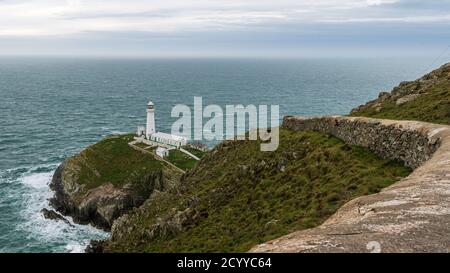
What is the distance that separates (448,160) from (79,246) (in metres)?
53.1

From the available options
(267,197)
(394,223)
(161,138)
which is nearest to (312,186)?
(267,197)

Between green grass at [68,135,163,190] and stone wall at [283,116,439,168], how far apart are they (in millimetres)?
48870

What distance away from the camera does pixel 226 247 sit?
23578 mm

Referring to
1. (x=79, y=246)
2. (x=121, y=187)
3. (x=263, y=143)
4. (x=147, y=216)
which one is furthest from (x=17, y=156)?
(x=263, y=143)

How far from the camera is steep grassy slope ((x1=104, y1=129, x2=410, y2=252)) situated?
71.9ft

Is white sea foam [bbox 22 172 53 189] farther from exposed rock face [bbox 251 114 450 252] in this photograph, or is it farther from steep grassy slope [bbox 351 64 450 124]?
exposed rock face [bbox 251 114 450 252]

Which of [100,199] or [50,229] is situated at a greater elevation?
[100,199]

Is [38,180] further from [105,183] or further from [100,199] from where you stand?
[100,199]

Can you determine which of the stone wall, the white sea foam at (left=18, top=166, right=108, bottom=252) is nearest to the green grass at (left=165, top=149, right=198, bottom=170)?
the white sea foam at (left=18, top=166, right=108, bottom=252)

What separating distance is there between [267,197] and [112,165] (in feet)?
195

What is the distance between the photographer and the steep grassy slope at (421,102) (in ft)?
94.2

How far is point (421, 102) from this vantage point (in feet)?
109

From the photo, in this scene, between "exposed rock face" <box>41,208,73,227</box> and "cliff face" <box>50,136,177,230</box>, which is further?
"cliff face" <box>50,136,177,230</box>
